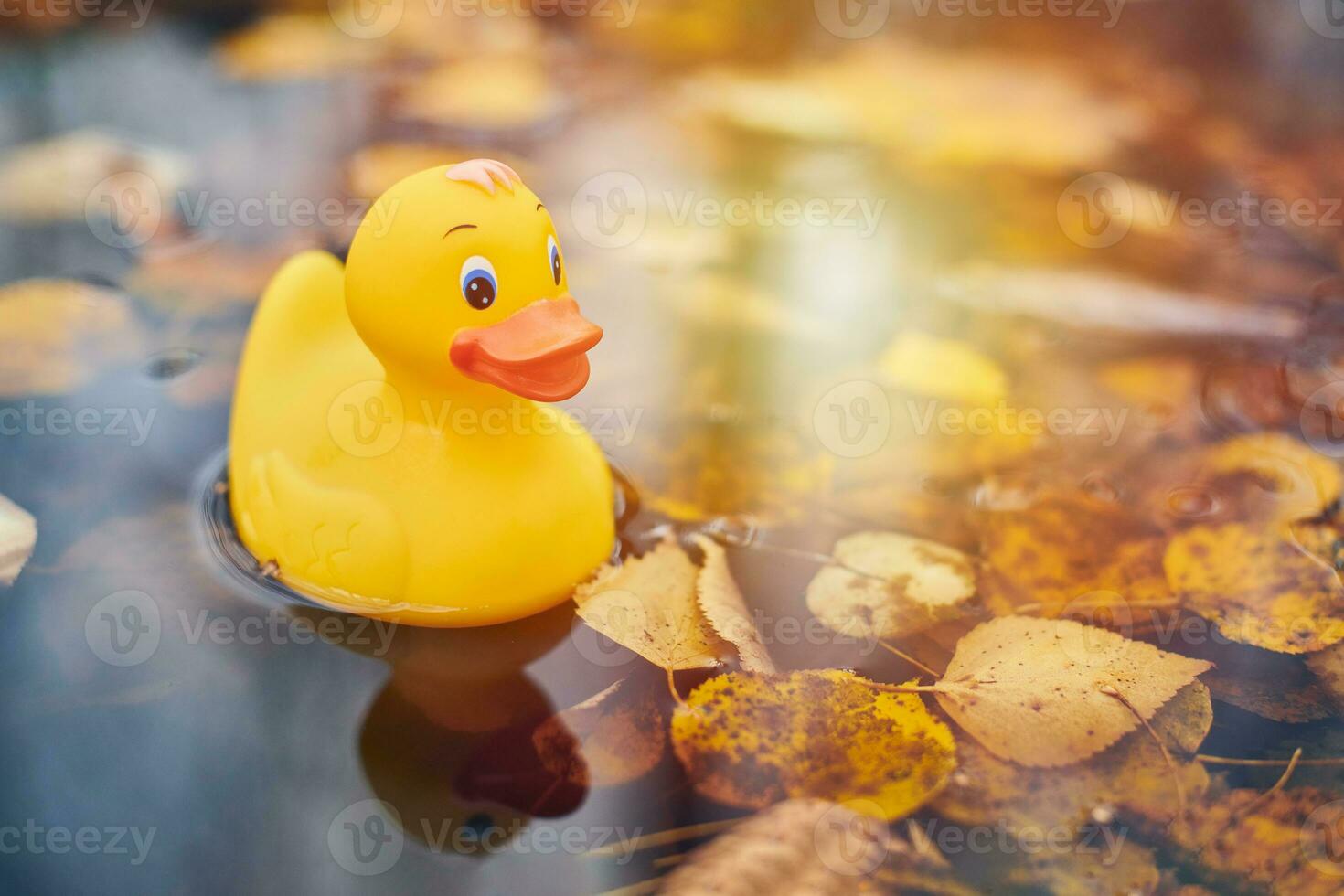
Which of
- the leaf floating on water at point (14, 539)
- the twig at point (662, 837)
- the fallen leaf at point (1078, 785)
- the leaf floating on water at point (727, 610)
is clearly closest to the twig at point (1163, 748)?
the fallen leaf at point (1078, 785)

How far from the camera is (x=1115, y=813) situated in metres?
1.66

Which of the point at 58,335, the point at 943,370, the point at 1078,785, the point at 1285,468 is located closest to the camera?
the point at 1078,785

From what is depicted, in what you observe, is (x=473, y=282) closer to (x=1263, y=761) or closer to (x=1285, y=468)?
(x=1263, y=761)

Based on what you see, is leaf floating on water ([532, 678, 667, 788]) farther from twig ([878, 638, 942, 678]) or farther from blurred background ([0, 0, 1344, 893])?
twig ([878, 638, 942, 678])

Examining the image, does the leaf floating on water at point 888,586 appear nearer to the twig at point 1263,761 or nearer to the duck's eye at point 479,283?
the twig at point 1263,761

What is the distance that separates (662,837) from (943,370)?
131cm

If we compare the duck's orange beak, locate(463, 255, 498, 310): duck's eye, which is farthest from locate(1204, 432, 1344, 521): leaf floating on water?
locate(463, 255, 498, 310): duck's eye

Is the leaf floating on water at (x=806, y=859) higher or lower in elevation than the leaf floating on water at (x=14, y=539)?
lower

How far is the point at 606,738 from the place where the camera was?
5.65 ft

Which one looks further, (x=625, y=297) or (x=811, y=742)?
(x=625, y=297)

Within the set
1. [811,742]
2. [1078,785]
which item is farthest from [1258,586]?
[811,742]

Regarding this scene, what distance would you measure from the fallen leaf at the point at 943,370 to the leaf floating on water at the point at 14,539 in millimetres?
1614

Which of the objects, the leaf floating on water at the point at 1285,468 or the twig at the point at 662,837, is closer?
the twig at the point at 662,837

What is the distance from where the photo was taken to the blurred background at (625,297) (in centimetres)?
169
